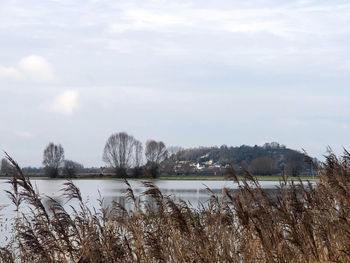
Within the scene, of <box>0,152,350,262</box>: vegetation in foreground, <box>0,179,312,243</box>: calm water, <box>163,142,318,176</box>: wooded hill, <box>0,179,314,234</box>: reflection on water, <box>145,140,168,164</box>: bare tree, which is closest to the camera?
<box>0,152,350,262</box>: vegetation in foreground

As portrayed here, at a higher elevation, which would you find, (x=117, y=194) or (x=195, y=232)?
(x=195, y=232)

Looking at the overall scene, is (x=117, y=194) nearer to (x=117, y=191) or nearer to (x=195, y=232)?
(x=117, y=191)

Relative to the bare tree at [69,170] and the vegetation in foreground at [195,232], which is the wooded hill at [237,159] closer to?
the bare tree at [69,170]

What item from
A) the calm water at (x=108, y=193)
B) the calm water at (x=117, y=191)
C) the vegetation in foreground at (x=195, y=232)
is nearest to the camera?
the vegetation in foreground at (x=195, y=232)

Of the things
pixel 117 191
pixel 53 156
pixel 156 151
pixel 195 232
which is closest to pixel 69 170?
pixel 195 232

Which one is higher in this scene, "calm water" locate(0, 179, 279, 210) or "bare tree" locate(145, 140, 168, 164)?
"bare tree" locate(145, 140, 168, 164)

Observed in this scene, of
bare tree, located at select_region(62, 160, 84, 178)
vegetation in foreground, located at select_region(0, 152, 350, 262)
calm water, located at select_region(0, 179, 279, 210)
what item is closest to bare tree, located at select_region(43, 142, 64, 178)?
bare tree, located at select_region(62, 160, 84, 178)

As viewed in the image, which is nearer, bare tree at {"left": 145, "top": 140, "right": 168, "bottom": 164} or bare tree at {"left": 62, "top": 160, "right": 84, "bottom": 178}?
bare tree at {"left": 62, "top": 160, "right": 84, "bottom": 178}

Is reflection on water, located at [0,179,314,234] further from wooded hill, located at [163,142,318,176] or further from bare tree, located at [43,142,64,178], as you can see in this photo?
bare tree, located at [43,142,64,178]

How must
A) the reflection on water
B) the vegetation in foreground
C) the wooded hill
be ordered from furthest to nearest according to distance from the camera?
the wooded hill < the reflection on water < the vegetation in foreground

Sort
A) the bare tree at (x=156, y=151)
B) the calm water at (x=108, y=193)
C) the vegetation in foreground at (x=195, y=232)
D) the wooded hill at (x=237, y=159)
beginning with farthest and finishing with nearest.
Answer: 1. the bare tree at (x=156, y=151)
2. the wooded hill at (x=237, y=159)
3. the calm water at (x=108, y=193)
4. the vegetation in foreground at (x=195, y=232)

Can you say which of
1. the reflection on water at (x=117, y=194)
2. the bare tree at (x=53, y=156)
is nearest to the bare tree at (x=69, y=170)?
the reflection on water at (x=117, y=194)

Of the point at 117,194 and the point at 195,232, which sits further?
the point at 117,194

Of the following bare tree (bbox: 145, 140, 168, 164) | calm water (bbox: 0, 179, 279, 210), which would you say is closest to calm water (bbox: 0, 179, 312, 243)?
calm water (bbox: 0, 179, 279, 210)
